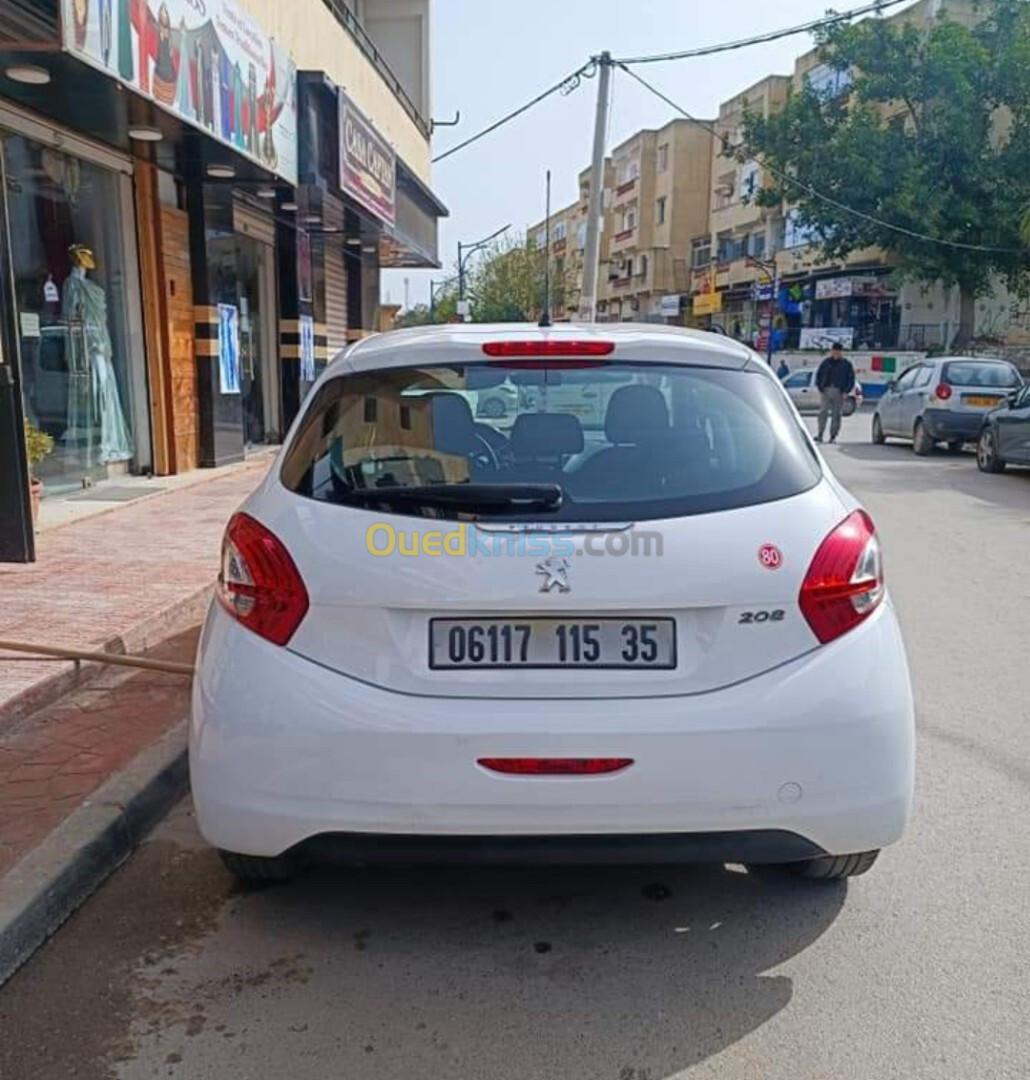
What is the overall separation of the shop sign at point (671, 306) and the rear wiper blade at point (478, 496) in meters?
58.1

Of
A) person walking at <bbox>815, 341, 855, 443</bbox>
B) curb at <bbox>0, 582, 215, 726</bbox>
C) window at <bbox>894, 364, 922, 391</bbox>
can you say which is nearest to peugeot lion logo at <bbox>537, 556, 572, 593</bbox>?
curb at <bbox>0, 582, 215, 726</bbox>

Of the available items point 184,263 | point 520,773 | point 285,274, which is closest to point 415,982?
point 520,773

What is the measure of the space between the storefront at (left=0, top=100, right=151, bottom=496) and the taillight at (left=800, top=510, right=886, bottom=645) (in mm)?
7068

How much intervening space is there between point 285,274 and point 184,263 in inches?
141

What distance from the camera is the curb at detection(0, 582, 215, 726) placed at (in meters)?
4.23

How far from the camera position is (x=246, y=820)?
2.57m

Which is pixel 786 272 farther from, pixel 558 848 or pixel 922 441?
pixel 558 848

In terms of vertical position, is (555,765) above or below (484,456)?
below

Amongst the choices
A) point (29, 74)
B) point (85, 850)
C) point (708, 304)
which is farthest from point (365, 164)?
point (708, 304)

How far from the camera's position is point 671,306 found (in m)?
58.7

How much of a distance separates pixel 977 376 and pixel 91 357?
1298cm

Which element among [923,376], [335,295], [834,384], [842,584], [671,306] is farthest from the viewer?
[671,306]

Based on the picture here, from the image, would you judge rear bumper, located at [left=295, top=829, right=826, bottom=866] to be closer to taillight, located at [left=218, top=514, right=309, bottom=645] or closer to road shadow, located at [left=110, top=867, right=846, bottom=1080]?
road shadow, located at [left=110, top=867, right=846, bottom=1080]

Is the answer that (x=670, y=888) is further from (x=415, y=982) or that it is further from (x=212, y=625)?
(x=212, y=625)
